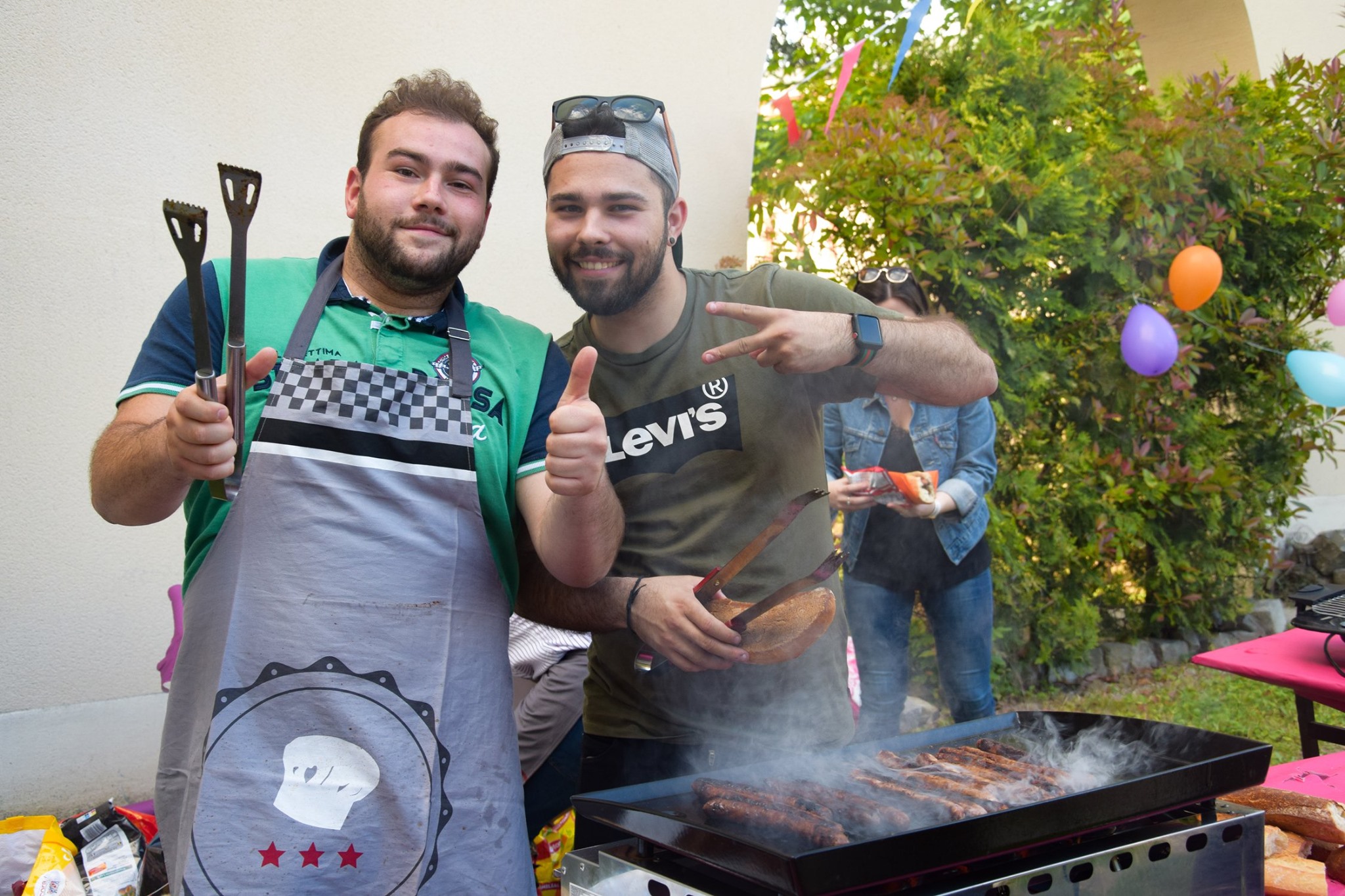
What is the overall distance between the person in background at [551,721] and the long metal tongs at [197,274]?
177 cm

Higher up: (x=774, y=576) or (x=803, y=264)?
(x=803, y=264)

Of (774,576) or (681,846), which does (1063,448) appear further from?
(681,846)

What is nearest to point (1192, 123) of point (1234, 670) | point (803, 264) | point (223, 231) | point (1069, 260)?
point (1069, 260)

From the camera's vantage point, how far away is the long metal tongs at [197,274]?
3.88 ft

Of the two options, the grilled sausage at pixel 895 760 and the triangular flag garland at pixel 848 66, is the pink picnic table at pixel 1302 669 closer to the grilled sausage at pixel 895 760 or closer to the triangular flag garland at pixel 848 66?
the grilled sausage at pixel 895 760

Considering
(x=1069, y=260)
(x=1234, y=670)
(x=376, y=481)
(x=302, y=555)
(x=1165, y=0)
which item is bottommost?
(x=1234, y=670)

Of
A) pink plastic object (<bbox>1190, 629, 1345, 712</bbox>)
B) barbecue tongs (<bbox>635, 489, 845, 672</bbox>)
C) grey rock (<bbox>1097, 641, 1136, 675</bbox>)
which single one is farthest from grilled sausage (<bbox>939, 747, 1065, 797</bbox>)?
grey rock (<bbox>1097, 641, 1136, 675</bbox>)

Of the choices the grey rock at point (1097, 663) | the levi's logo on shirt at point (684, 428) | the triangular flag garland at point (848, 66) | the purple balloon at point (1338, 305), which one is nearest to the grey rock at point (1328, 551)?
the purple balloon at point (1338, 305)

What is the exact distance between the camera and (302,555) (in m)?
1.57

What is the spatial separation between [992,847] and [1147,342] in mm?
4289

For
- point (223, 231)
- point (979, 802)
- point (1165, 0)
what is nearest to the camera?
point (979, 802)

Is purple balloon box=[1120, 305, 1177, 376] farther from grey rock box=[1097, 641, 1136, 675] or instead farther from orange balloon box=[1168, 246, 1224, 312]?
grey rock box=[1097, 641, 1136, 675]

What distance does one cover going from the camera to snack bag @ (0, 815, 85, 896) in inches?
99.7

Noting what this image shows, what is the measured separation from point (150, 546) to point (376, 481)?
237 cm
